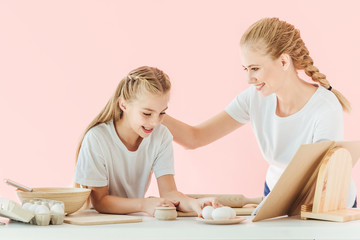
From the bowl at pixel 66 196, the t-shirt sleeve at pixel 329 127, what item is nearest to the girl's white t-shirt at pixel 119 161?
the bowl at pixel 66 196

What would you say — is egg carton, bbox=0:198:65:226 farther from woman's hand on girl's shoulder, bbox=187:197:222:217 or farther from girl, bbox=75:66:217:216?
woman's hand on girl's shoulder, bbox=187:197:222:217

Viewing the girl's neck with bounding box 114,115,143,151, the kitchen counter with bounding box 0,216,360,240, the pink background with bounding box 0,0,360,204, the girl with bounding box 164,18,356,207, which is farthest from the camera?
the pink background with bounding box 0,0,360,204

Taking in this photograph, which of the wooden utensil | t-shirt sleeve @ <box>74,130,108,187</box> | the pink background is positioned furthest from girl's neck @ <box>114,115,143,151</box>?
the pink background

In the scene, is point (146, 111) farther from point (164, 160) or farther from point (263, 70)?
point (263, 70)

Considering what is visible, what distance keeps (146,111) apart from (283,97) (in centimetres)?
60

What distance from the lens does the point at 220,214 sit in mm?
1319

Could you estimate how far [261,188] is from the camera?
370 centimetres

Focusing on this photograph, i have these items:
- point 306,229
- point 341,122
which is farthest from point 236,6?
point 306,229

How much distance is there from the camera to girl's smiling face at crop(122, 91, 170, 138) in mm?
1680

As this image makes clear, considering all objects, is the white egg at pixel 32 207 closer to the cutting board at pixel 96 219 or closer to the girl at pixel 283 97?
the cutting board at pixel 96 219

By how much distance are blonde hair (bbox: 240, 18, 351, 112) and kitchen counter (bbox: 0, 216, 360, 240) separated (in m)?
0.77

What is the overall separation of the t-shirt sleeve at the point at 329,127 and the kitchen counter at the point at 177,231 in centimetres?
54

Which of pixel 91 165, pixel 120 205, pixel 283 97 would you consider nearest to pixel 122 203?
pixel 120 205

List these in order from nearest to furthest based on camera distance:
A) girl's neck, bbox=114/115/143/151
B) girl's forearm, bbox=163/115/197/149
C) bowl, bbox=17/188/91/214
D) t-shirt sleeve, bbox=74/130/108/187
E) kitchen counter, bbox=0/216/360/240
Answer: kitchen counter, bbox=0/216/360/240
bowl, bbox=17/188/91/214
t-shirt sleeve, bbox=74/130/108/187
girl's neck, bbox=114/115/143/151
girl's forearm, bbox=163/115/197/149
